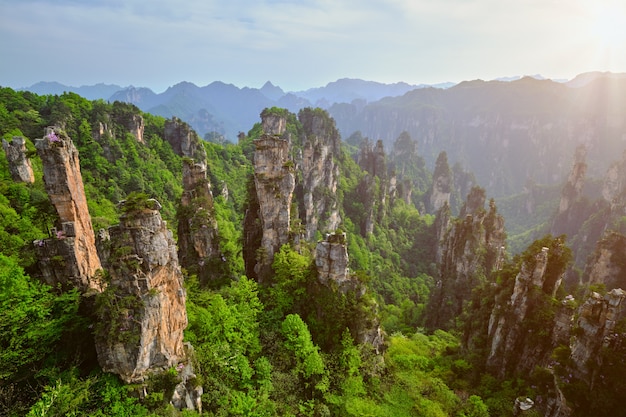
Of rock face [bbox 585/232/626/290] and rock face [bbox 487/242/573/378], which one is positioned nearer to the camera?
rock face [bbox 487/242/573/378]

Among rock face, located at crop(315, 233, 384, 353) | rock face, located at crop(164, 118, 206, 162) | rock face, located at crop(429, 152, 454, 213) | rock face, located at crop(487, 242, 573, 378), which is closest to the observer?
rock face, located at crop(315, 233, 384, 353)

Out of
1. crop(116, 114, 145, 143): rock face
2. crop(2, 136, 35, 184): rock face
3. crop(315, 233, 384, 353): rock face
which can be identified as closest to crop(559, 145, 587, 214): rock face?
crop(315, 233, 384, 353): rock face

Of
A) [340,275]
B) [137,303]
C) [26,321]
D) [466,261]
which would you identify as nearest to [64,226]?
[26,321]

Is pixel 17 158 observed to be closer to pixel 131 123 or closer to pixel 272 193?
pixel 272 193

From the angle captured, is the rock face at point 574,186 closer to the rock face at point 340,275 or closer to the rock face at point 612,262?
the rock face at point 612,262

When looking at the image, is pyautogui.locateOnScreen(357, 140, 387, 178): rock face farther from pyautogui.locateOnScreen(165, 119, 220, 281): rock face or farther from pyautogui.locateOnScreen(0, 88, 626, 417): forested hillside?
pyautogui.locateOnScreen(165, 119, 220, 281): rock face

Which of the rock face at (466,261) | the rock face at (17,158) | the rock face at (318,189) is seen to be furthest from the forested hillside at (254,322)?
the rock face at (318,189)
